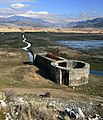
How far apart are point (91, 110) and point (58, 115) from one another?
4.87 m

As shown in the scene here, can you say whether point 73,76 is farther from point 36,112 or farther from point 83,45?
point 83,45

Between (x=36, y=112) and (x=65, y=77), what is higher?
(x=36, y=112)

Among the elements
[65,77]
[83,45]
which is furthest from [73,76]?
[83,45]

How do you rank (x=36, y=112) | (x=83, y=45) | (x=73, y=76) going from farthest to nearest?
(x=83, y=45) < (x=73, y=76) < (x=36, y=112)

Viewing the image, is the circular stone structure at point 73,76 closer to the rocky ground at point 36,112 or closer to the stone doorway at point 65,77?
the stone doorway at point 65,77

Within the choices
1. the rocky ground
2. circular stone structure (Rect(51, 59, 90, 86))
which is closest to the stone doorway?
circular stone structure (Rect(51, 59, 90, 86))

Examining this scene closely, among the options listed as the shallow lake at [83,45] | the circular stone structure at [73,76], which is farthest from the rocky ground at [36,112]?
the shallow lake at [83,45]

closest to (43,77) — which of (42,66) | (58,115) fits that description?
(42,66)

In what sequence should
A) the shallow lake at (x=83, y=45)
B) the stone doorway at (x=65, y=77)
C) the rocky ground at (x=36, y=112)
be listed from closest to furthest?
the rocky ground at (x=36, y=112) → the stone doorway at (x=65, y=77) → the shallow lake at (x=83, y=45)

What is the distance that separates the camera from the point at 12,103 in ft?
71.7

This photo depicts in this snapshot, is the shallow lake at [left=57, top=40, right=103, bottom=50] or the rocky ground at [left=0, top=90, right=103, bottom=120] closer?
the rocky ground at [left=0, top=90, right=103, bottom=120]

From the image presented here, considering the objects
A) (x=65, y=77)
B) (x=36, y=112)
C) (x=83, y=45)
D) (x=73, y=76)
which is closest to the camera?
(x=36, y=112)

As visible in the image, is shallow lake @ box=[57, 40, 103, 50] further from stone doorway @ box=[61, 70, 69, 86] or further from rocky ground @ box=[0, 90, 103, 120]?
rocky ground @ box=[0, 90, 103, 120]

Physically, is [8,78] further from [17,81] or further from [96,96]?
[96,96]
